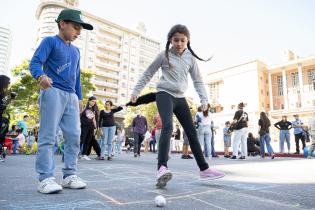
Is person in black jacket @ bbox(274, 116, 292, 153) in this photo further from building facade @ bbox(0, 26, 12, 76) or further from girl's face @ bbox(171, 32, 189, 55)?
building facade @ bbox(0, 26, 12, 76)

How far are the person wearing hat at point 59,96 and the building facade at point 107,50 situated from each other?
50811 mm

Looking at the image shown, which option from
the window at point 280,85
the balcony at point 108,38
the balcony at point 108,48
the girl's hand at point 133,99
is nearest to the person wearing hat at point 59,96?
the girl's hand at point 133,99

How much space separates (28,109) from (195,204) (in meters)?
28.7

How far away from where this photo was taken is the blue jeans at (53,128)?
280 cm

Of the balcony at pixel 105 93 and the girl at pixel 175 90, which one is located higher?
the balcony at pixel 105 93

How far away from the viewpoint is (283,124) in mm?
12039

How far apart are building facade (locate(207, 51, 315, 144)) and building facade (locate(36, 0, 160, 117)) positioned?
71.2 ft

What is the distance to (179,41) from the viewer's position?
328cm

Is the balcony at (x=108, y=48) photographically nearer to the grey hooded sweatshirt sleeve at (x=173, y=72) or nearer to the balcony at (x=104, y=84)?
the balcony at (x=104, y=84)

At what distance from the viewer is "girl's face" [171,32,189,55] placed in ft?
10.7

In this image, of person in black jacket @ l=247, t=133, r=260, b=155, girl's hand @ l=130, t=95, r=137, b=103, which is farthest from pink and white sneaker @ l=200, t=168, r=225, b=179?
person in black jacket @ l=247, t=133, r=260, b=155

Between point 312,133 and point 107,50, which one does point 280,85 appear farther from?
point 312,133

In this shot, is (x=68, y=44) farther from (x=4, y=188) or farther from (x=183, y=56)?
(x=4, y=188)

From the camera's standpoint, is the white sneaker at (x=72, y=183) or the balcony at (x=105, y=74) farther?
the balcony at (x=105, y=74)
